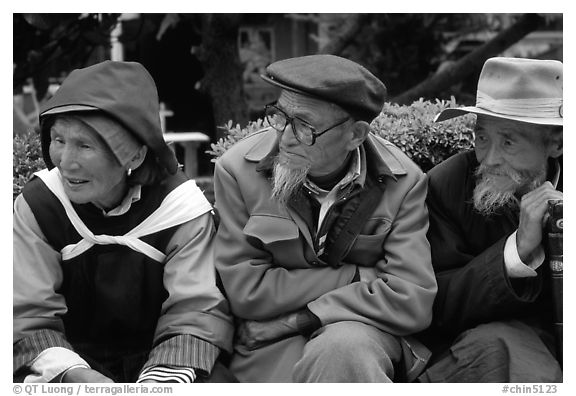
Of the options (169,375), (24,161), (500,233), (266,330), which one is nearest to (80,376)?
(169,375)

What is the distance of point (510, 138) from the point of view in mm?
3521

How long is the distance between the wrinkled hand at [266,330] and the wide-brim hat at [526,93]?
116 cm

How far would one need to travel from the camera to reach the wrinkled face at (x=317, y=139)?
11.1 feet

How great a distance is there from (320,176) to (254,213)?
32 cm

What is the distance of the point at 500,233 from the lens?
3609 millimetres

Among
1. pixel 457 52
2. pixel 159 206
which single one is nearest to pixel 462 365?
pixel 159 206

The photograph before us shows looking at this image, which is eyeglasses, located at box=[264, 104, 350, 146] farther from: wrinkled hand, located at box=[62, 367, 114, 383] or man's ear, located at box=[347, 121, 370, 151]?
wrinkled hand, located at box=[62, 367, 114, 383]

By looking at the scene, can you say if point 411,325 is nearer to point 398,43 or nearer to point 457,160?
point 457,160

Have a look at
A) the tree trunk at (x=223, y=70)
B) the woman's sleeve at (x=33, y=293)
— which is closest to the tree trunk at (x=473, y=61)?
the tree trunk at (x=223, y=70)

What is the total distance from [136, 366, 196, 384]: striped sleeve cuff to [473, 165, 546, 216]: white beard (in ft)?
4.52

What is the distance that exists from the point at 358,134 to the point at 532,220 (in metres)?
0.78

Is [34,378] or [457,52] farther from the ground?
[457,52]

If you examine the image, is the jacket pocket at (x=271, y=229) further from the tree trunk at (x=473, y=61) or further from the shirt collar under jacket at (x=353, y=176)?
the tree trunk at (x=473, y=61)

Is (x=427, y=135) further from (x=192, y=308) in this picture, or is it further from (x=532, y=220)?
(x=192, y=308)
